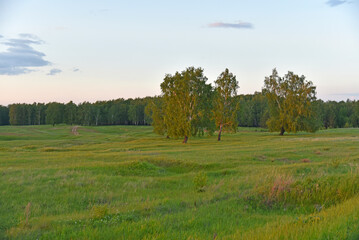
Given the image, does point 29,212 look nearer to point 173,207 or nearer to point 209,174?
point 173,207

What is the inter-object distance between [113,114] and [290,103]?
357 ft

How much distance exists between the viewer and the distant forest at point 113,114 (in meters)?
130

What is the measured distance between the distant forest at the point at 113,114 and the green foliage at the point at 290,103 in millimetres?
58448

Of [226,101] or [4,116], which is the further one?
[4,116]

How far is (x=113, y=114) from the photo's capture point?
152750 millimetres

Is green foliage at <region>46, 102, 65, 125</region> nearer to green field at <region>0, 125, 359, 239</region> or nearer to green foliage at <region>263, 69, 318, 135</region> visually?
green foliage at <region>263, 69, 318, 135</region>

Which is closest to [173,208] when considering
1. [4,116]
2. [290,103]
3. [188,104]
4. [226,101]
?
[188,104]

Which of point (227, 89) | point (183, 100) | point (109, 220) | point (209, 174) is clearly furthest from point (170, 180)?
point (227, 89)

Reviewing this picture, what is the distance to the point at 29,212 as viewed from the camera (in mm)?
8273

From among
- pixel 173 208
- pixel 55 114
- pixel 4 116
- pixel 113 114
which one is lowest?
pixel 173 208

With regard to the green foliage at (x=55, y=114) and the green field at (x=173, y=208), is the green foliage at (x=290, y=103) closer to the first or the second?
the green field at (x=173, y=208)

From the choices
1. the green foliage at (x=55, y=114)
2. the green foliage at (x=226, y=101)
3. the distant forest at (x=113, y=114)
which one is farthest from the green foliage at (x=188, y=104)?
the green foliage at (x=55, y=114)

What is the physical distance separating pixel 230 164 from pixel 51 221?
14621 mm

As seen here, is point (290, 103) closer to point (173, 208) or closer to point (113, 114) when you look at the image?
point (173, 208)
